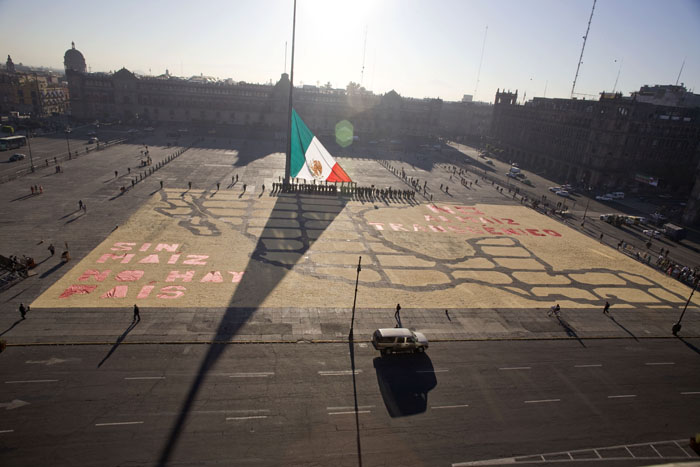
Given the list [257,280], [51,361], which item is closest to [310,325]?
[257,280]

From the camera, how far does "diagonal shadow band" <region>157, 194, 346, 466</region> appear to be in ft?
70.7

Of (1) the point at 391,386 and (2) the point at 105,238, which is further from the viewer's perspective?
(2) the point at 105,238

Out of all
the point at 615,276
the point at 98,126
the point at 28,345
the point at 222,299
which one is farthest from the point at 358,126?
the point at 28,345

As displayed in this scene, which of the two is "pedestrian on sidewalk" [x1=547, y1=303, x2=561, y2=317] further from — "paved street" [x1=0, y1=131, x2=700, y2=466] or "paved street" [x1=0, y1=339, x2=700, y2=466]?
"paved street" [x1=0, y1=339, x2=700, y2=466]

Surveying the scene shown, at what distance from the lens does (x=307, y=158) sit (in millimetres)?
55625

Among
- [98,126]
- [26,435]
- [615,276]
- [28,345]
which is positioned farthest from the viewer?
[98,126]

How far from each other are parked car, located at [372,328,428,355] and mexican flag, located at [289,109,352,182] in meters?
32.0

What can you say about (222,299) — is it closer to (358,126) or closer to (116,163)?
(116,163)

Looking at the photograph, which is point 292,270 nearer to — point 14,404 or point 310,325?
point 310,325

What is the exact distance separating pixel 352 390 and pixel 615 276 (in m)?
38.4

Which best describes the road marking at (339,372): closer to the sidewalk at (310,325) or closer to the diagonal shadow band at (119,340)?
the sidewalk at (310,325)

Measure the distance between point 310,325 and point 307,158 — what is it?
101 ft

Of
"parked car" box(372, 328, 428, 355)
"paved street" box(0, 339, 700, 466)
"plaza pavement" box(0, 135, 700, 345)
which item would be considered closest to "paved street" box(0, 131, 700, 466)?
"paved street" box(0, 339, 700, 466)

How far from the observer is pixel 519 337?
31516 mm
